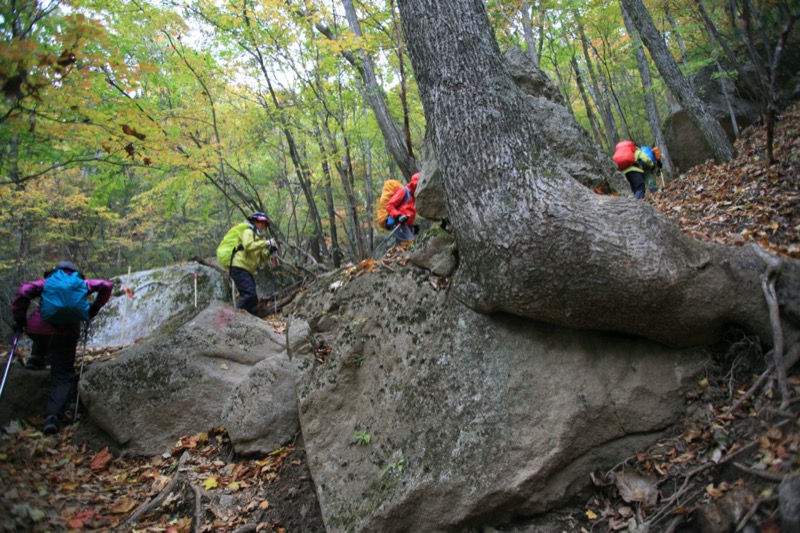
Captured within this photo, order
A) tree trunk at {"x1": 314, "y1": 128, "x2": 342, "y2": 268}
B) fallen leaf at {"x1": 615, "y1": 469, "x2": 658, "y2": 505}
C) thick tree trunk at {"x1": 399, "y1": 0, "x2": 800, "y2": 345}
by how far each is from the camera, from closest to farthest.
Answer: fallen leaf at {"x1": 615, "y1": 469, "x2": 658, "y2": 505}
thick tree trunk at {"x1": 399, "y1": 0, "x2": 800, "y2": 345}
tree trunk at {"x1": 314, "y1": 128, "x2": 342, "y2": 268}

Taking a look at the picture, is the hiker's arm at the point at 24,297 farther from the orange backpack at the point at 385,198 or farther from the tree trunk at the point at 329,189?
the tree trunk at the point at 329,189

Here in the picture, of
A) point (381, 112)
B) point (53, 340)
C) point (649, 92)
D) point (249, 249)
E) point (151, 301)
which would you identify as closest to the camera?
point (53, 340)

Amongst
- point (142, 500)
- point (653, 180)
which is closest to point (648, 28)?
point (653, 180)

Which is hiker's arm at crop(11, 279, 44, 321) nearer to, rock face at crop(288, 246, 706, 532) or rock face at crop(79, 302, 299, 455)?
rock face at crop(79, 302, 299, 455)

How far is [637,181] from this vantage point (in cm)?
840

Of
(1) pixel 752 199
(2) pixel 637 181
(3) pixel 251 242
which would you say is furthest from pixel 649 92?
(3) pixel 251 242

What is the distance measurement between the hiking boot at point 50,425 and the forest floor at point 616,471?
12cm

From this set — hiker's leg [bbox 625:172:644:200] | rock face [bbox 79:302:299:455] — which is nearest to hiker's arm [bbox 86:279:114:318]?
rock face [bbox 79:302:299:455]

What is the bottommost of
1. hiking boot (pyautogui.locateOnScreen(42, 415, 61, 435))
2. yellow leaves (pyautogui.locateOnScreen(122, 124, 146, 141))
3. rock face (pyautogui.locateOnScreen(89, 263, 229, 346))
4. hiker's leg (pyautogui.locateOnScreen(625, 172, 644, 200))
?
hiking boot (pyautogui.locateOnScreen(42, 415, 61, 435))

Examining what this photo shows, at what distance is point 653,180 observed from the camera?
9.85 metres

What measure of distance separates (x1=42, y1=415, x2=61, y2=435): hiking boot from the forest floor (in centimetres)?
12

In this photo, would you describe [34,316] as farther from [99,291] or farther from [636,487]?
[636,487]

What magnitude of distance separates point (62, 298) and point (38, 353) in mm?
1171

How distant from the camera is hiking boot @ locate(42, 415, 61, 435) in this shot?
5406 millimetres
